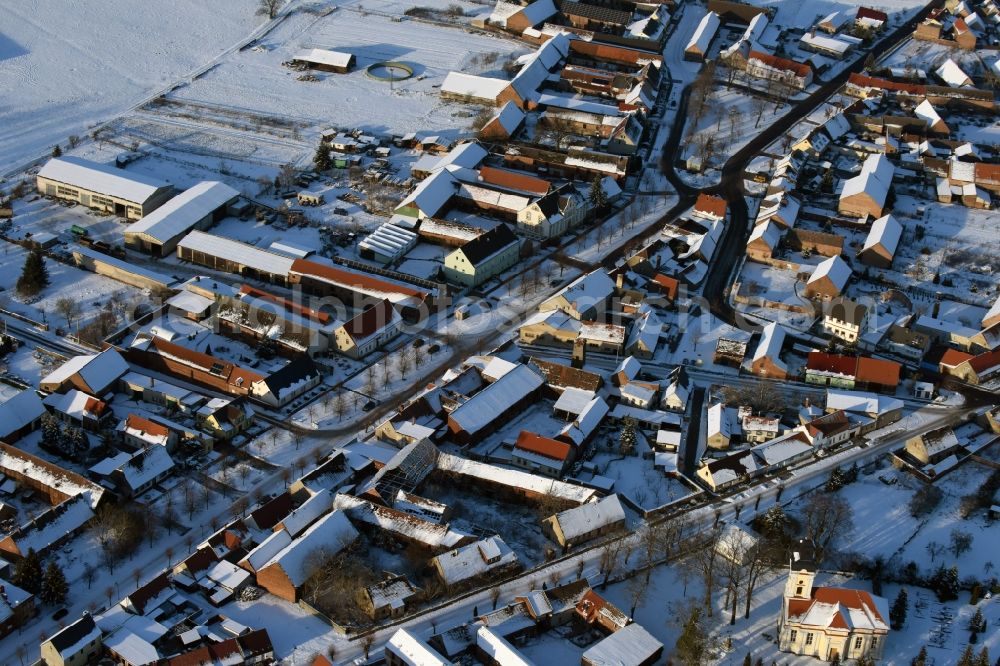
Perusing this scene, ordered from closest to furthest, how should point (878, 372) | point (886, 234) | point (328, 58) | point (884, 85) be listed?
point (878, 372), point (886, 234), point (884, 85), point (328, 58)

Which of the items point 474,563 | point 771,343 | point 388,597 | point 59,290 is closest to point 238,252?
point 59,290

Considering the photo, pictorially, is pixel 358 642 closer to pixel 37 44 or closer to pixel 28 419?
pixel 28 419

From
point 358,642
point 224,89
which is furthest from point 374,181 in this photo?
point 358,642

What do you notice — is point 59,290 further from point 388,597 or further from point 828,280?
point 828,280

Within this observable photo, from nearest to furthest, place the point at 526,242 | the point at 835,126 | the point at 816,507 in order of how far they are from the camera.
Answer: the point at 816,507 → the point at 526,242 → the point at 835,126

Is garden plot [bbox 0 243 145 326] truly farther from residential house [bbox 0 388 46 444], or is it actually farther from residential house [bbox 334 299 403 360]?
residential house [bbox 334 299 403 360]

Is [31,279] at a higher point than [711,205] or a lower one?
lower
